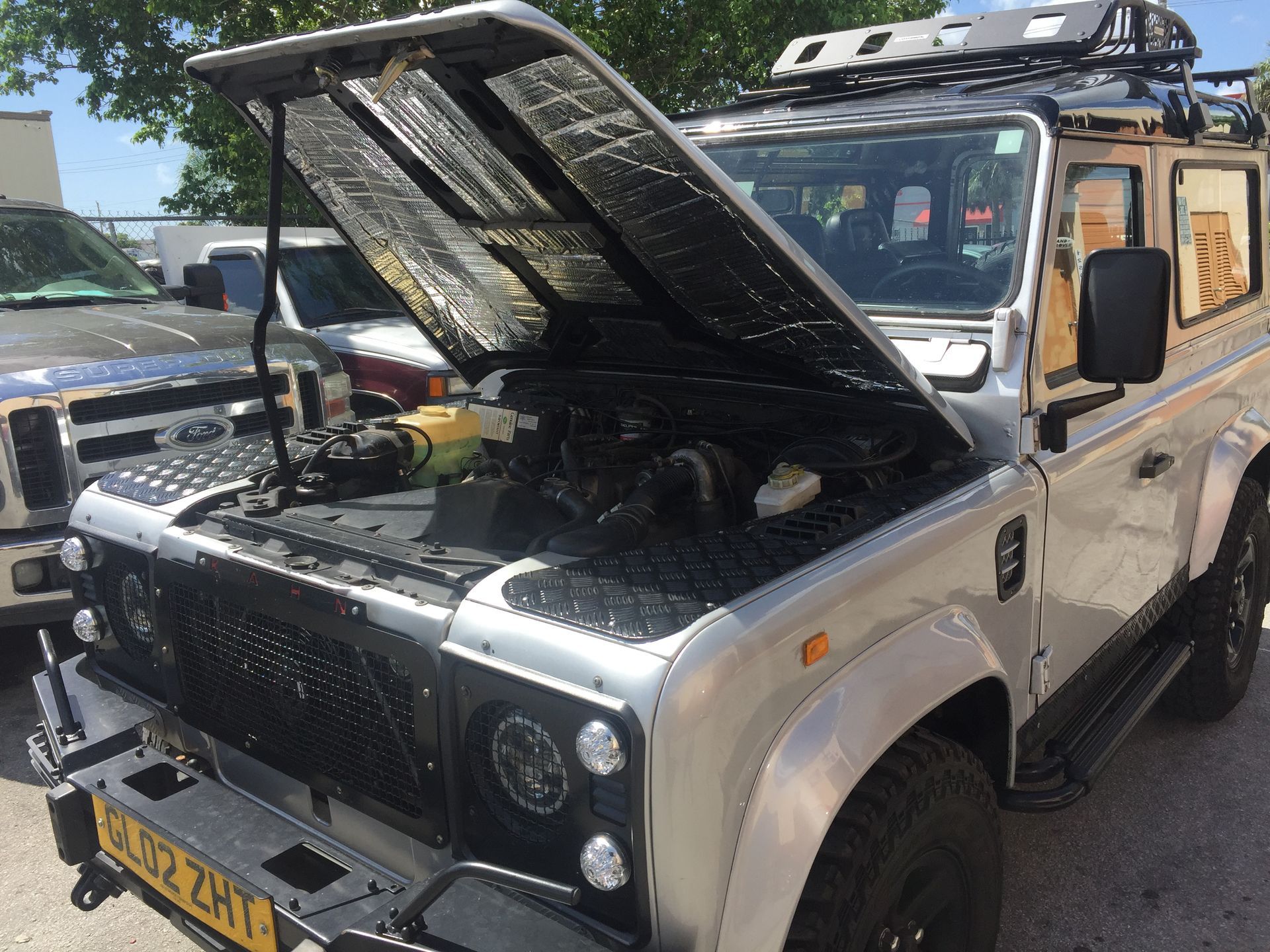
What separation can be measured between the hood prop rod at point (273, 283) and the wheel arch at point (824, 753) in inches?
61.9

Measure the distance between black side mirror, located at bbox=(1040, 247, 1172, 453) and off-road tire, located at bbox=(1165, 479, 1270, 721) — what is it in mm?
1757

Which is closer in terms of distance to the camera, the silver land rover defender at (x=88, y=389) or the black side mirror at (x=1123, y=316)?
the black side mirror at (x=1123, y=316)

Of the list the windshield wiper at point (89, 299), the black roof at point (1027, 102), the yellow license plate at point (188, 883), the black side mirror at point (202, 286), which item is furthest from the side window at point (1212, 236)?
the windshield wiper at point (89, 299)

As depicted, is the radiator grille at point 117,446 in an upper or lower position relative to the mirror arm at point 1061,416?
lower

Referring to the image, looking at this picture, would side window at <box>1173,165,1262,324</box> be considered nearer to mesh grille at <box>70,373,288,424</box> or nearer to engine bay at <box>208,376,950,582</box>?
engine bay at <box>208,376,950,582</box>

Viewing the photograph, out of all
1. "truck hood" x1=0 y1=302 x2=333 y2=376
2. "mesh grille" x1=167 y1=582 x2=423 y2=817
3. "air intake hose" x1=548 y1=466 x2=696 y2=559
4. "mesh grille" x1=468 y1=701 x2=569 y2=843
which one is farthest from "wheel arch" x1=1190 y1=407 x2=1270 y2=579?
"truck hood" x1=0 y1=302 x2=333 y2=376

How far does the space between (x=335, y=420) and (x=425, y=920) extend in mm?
4095

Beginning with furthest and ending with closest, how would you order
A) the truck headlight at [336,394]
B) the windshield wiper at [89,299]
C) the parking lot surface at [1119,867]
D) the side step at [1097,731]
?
1. the windshield wiper at [89,299]
2. the truck headlight at [336,394]
3. the parking lot surface at [1119,867]
4. the side step at [1097,731]

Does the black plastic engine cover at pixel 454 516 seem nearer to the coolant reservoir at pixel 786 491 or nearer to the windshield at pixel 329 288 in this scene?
the coolant reservoir at pixel 786 491

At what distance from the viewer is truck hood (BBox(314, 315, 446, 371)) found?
261 inches

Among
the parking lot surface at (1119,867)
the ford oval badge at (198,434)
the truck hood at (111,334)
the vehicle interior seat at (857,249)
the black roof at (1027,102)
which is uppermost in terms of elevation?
the black roof at (1027,102)

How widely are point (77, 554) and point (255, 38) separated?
358 inches

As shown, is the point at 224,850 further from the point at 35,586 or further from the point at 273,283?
the point at 35,586

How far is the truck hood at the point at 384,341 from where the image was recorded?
21.8 ft
